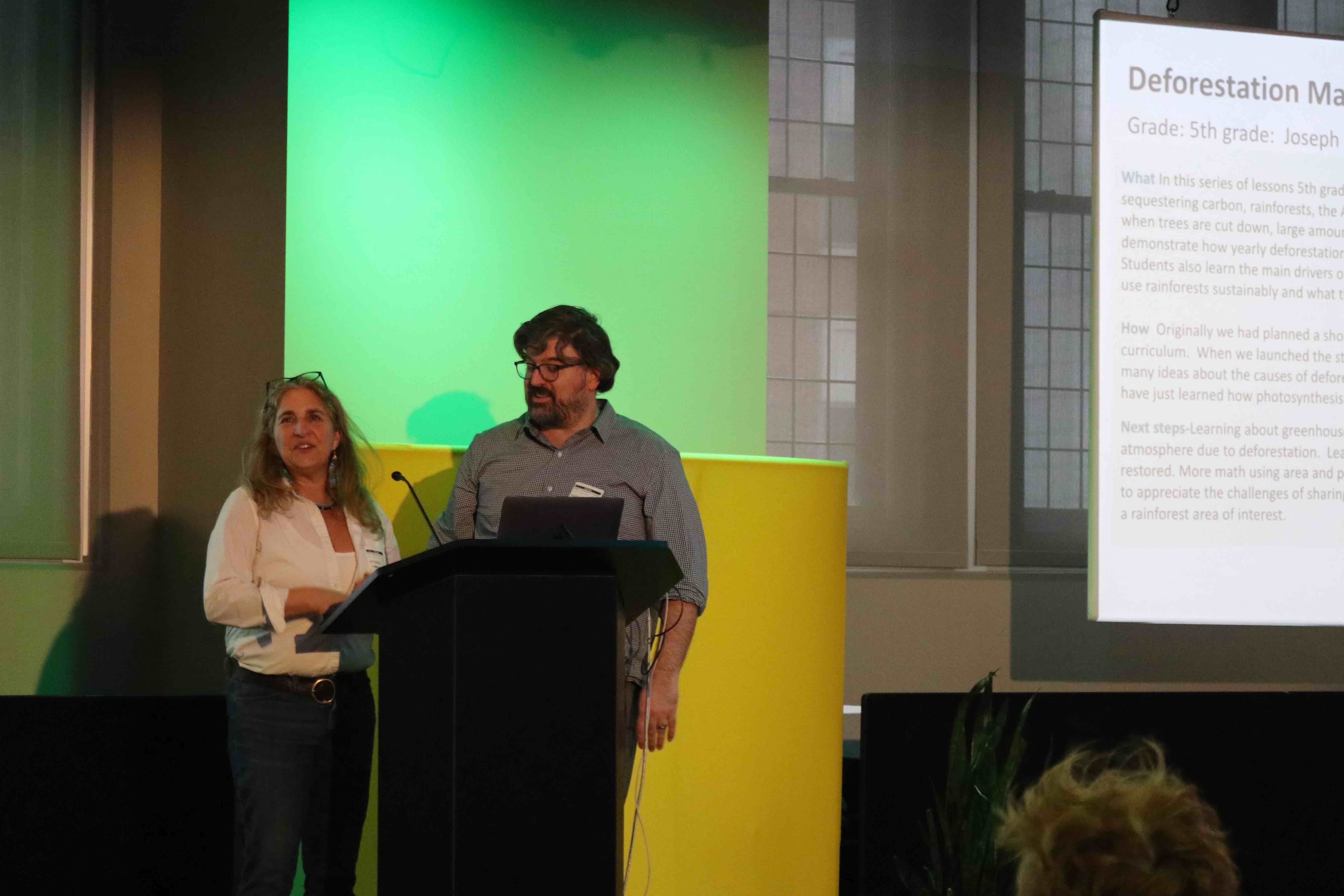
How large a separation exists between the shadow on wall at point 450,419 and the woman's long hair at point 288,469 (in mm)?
755

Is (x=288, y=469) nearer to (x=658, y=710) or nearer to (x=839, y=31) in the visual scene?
(x=658, y=710)

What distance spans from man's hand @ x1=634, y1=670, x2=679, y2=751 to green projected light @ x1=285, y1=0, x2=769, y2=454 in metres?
1.23

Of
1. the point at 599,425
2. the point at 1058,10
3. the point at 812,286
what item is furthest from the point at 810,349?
the point at 599,425

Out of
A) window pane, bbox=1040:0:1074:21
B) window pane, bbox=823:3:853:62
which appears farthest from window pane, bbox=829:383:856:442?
window pane, bbox=1040:0:1074:21

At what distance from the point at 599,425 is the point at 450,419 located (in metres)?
0.96

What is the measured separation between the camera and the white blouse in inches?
101

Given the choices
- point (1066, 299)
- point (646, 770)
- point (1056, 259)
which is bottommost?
point (646, 770)

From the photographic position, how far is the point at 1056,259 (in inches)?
182

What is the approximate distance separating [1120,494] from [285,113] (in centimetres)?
272

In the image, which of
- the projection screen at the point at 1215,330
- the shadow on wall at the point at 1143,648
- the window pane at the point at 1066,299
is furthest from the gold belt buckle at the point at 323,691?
the window pane at the point at 1066,299

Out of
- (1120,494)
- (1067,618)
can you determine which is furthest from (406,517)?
(1067,618)

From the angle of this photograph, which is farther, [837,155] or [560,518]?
[837,155]

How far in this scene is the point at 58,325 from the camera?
365cm

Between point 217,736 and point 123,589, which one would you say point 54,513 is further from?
point 217,736
